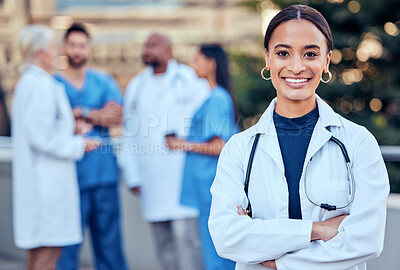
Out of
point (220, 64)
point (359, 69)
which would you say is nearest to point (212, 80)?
point (220, 64)

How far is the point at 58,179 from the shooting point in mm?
3502

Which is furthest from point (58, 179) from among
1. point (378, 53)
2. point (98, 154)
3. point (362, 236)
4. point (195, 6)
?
point (195, 6)

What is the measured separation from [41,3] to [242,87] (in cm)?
800

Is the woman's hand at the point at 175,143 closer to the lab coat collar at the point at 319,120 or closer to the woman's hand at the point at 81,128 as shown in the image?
the woman's hand at the point at 81,128

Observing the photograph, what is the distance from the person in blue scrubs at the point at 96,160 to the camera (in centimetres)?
393

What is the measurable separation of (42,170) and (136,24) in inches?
506

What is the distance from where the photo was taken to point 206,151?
3580 millimetres

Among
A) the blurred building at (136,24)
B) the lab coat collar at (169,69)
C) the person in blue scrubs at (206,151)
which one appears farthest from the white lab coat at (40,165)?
the blurred building at (136,24)

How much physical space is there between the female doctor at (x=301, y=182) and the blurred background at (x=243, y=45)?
1.84 meters

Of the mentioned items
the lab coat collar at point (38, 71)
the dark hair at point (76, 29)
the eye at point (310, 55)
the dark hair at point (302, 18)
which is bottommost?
the eye at point (310, 55)

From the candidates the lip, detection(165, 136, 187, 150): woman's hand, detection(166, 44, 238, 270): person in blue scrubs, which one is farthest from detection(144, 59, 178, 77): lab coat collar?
the lip

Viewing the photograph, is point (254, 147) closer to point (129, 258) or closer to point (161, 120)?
point (161, 120)

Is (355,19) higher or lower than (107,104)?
higher

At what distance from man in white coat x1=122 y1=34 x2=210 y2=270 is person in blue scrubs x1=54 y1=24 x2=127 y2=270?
0.51 ft
